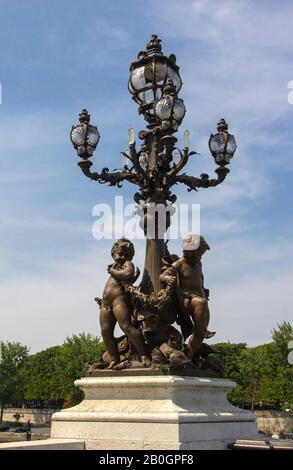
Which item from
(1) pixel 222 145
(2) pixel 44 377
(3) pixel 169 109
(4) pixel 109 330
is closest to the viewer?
(4) pixel 109 330

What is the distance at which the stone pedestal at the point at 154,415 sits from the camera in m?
8.50

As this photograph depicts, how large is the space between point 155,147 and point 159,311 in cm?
312

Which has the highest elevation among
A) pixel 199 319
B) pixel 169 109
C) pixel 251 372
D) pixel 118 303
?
pixel 169 109

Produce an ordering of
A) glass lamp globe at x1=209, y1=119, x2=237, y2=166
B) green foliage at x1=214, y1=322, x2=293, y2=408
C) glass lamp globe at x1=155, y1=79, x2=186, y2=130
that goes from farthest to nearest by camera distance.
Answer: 1. green foliage at x1=214, y1=322, x2=293, y2=408
2. glass lamp globe at x1=209, y1=119, x2=237, y2=166
3. glass lamp globe at x1=155, y1=79, x2=186, y2=130

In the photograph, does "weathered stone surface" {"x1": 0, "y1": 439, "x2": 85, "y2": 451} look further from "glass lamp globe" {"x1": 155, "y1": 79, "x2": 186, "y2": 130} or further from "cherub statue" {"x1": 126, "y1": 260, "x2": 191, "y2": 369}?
"glass lamp globe" {"x1": 155, "y1": 79, "x2": 186, "y2": 130}

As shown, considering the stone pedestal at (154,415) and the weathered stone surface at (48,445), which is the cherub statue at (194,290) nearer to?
the stone pedestal at (154,415)

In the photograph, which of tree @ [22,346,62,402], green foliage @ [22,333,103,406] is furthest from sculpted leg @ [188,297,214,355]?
tree @ [22,346,62,402]

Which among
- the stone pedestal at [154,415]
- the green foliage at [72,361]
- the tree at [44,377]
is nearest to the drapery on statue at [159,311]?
the stone pedestal at [154,415]

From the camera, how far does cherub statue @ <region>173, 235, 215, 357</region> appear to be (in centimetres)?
976

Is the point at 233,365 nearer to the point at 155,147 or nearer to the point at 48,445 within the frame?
the point at 155,147

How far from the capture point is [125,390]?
9352 mm

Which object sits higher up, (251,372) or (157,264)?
(157,264)

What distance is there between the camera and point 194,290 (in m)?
9.93

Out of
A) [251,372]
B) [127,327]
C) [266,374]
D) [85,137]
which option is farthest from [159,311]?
[266,374]
